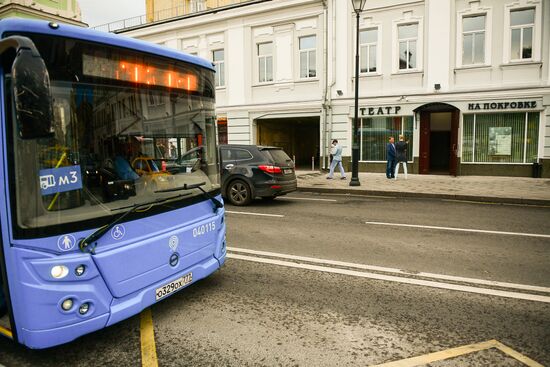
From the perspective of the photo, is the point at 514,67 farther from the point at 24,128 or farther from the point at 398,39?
the point at 24,128

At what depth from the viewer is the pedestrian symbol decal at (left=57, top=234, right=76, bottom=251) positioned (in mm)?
2879

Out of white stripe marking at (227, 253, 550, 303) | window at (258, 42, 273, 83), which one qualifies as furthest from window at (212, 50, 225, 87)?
white stripe marking at (227, 253, 550, 303)

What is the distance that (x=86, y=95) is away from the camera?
3.10 meters

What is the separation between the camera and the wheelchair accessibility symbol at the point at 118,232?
3195 mm

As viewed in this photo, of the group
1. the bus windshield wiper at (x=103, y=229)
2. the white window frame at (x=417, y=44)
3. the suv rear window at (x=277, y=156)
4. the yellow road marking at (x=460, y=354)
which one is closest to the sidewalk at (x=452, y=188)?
the suv rear window at (x=277, y=156)

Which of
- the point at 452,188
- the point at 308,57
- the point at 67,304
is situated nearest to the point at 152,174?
the point at 67,304

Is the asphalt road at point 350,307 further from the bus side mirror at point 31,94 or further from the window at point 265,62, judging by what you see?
the window at point 265,62

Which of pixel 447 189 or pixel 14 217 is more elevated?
pixel 14 217

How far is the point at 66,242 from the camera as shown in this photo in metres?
2.91

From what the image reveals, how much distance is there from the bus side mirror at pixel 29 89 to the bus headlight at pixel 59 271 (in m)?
0.96

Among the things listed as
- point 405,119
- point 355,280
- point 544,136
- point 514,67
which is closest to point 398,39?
point 405,119

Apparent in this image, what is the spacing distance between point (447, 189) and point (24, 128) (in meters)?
13.4

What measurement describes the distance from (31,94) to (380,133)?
18626mm

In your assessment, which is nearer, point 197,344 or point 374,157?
point 197,344
